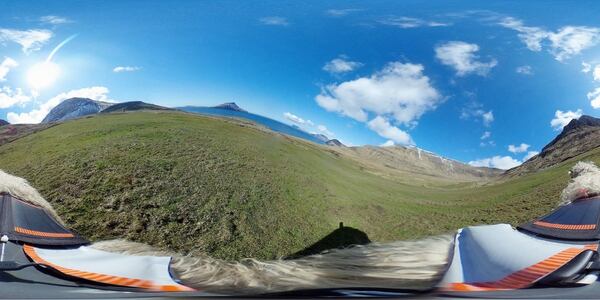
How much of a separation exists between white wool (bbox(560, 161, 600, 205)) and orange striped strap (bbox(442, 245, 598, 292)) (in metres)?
1.07

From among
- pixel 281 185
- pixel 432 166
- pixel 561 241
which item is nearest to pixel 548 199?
pixel 561 241

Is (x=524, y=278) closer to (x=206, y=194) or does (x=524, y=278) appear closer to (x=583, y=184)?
(x=583, y=184)

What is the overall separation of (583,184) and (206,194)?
161 inches

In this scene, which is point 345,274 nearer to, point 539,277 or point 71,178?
point 539,277

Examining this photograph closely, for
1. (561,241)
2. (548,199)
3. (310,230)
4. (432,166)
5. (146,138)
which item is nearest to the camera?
(561,241)

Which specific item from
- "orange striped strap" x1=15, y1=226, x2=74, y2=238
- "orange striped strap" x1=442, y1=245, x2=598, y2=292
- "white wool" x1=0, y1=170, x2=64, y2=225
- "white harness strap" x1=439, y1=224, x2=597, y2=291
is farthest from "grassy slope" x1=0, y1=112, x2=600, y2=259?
"orange striped strap" x1=442, y1=245, x2=598, y2=292

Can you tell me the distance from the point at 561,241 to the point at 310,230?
304cm

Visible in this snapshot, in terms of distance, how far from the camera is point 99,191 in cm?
370

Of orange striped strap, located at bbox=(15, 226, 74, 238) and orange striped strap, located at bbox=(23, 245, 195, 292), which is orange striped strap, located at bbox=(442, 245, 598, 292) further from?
orange striped strap, located at bbox=(15, 226, 74, 238)

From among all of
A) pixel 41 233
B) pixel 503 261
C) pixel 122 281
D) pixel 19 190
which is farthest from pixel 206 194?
pixel 503 261

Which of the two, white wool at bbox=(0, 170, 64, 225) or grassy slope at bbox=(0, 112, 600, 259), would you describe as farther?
grassy slope at bbox=(0, 112, 600, 259)

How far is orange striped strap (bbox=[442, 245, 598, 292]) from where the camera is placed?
163cm

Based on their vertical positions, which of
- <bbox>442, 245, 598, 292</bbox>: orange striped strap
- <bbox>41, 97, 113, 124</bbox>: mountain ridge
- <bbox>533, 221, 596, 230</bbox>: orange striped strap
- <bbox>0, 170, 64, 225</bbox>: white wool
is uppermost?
<bbox>41, 97, 113, 124</bbox>: mountain ridge

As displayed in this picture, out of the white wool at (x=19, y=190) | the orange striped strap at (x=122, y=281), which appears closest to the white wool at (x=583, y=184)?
the orange striped strap at (x=122, y=281)
